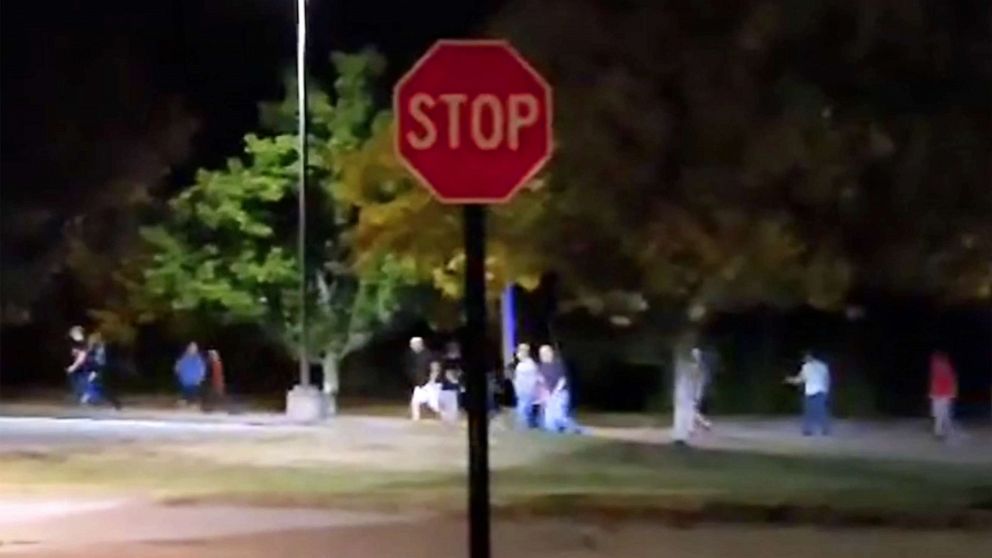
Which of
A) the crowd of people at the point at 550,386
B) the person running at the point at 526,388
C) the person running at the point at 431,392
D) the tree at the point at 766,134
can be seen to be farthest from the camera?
the person running at the point at 431,392

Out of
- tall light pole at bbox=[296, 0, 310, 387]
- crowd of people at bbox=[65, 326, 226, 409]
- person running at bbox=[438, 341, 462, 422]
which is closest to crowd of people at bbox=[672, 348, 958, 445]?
person running at bbox=[438, 341, 462, 422]

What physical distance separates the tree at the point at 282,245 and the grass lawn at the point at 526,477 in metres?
9.78

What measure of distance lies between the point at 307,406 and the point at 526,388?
17.2ft

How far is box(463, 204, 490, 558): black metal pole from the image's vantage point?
29.2 ft

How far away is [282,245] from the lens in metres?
45.4

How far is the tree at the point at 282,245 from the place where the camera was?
4441cm

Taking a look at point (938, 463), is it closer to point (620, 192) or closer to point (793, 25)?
point (620, 192)

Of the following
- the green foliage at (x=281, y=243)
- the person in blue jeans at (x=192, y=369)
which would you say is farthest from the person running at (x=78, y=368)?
the green foliage at (x=281, y=243)

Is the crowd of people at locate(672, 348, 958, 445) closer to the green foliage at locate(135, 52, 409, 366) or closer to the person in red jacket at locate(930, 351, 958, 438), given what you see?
the person in red jacket at locate(930, 351, 958, 438)

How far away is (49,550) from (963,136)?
7.92 metres

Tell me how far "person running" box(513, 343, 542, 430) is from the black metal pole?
1037 inches

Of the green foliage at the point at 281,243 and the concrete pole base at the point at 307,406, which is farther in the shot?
the green foliage at the point at 281,243

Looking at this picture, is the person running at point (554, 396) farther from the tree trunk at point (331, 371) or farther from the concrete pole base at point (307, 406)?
the tree trunk at point (331, 371)

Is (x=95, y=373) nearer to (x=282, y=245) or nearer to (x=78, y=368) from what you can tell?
(x=78, y=368)
